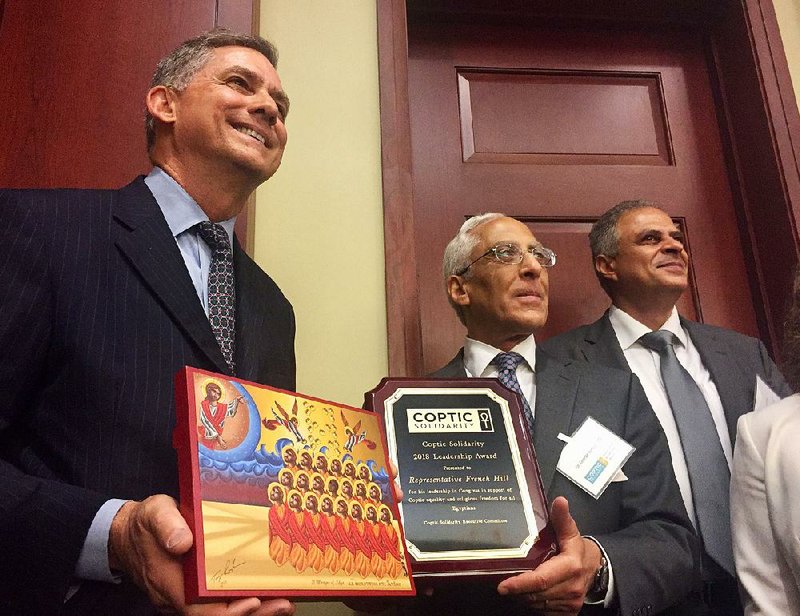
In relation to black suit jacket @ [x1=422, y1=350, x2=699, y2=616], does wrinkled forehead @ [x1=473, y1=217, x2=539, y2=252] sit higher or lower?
higher

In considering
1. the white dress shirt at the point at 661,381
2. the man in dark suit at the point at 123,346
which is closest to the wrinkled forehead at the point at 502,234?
the white dress shirt at the point at 661,381

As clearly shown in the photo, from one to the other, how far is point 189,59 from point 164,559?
3.61 ft

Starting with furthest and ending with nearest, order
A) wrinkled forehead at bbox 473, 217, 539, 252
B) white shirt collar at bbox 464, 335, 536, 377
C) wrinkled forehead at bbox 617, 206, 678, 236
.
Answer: wrinkled forehead at bbox 617, 206, 678, 236
wrinkled forehead at bbox 473, 217, 539, 252
white shirt collar at bbox 464, 335, 536, 377

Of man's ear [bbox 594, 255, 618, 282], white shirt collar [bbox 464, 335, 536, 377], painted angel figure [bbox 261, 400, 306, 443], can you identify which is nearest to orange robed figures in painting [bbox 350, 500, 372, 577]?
painted angel figure [bbox 261, 400, 306, 443]

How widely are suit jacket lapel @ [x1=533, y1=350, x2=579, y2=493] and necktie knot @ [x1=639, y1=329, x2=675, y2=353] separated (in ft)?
1.39

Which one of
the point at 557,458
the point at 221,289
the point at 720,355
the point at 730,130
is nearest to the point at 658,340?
the point at 720,355

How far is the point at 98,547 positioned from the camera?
0.94m

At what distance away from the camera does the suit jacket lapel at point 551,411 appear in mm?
1455

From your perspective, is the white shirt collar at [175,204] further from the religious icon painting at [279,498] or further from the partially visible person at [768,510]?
the partially visible person at [768,510]

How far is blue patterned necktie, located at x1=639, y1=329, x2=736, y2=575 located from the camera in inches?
64.4

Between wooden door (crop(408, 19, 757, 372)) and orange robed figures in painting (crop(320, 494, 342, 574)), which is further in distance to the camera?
wooden door (crop(408, 19, 757, 372))
